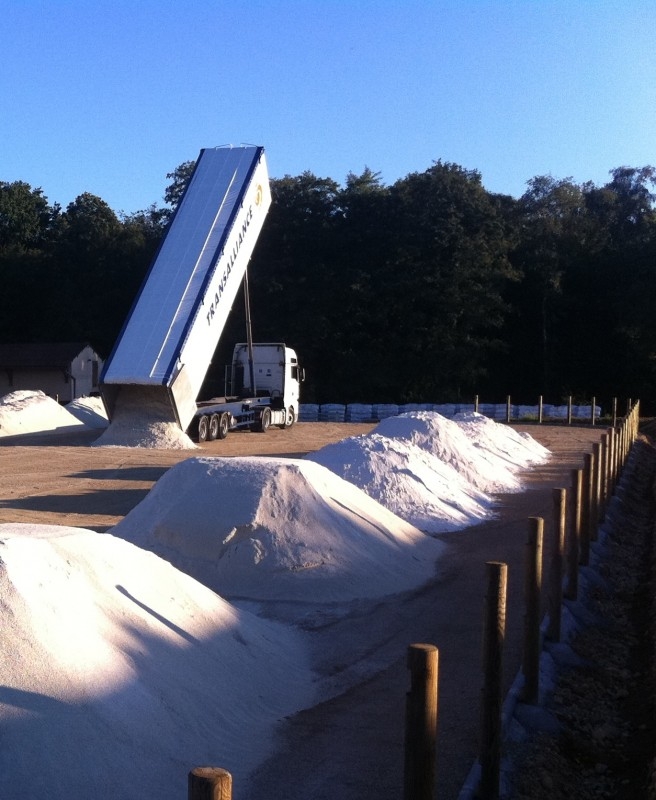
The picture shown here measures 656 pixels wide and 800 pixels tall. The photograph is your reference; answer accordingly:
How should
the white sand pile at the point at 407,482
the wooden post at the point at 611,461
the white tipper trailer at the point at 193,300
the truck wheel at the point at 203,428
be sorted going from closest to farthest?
the white sand pile at the point at 407,482 → the wooden post at the point at 611,461 → the white tipper trailer at the point at 193,300 → the truck wheel at the point at 203,428

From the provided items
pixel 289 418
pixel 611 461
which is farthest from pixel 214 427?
pixel 611 461

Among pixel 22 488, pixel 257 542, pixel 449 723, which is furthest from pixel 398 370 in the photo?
pixel 449 723

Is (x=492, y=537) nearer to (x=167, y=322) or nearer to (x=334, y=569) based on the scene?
(x=334, y=569)

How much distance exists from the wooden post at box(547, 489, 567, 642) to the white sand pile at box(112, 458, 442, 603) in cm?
202

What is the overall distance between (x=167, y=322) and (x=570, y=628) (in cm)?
1798

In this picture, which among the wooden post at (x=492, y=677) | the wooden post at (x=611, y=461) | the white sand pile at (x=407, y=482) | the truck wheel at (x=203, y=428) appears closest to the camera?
the wooden post at (x=492, y=677)

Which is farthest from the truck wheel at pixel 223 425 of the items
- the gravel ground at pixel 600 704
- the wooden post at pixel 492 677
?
the wooden post at pixel 492 677

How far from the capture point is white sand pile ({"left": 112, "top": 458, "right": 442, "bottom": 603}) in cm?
988

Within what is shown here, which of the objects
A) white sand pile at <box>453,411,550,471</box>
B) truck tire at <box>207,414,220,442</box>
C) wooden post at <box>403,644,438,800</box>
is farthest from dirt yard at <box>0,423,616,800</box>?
truck tire at <box>207,414,220,442</box>

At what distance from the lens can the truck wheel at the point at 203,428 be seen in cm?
2805

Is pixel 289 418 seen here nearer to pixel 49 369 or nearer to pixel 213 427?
pixel 213 427

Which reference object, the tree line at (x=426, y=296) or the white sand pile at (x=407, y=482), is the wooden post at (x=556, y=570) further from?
the tree line at (x=426, y=296)

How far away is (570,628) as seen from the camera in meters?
9.40

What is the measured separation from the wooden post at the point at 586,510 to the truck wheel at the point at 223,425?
18.7 m
